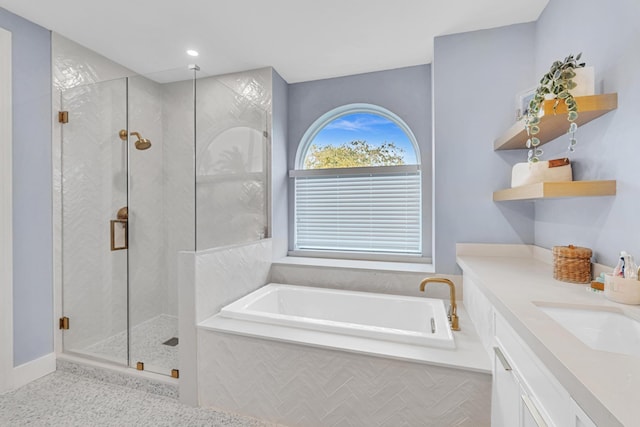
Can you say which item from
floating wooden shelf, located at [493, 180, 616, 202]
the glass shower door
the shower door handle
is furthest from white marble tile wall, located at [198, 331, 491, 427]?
the shower door handle

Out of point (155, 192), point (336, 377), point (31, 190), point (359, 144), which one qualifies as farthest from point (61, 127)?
point (336, 377)

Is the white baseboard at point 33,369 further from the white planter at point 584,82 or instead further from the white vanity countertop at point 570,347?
the white planter at point 584,82

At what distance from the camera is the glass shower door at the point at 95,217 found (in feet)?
7.32

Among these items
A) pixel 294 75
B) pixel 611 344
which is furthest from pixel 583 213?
pixel 294 75

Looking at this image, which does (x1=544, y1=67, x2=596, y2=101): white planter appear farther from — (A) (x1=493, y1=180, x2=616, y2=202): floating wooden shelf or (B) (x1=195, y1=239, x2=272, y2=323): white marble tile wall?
(B) (x1=195, y1=239, x2=272, y2=323): white marble tile wall

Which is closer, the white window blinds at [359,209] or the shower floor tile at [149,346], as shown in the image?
the shower floor tile at [149,346]

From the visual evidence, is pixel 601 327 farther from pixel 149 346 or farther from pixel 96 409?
pixel 149 346

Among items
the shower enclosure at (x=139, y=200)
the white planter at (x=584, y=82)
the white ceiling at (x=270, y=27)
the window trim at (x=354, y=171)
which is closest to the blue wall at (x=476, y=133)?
the white ceiling at (x=270, y=27)

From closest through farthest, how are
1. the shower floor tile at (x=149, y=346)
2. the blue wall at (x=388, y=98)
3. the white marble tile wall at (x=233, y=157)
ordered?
the shower floor tile at (x=149, y=346)
the white marble tile wall at (x=233, y=157)
the blue wall at (x=388, y=98)

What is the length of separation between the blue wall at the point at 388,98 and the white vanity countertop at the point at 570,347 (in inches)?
52.9

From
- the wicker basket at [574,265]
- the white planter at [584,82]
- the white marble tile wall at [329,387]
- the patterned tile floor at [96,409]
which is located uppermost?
the white planter at [584,82]

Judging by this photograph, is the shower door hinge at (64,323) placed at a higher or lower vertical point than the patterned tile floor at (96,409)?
higher

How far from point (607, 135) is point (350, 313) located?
185cm

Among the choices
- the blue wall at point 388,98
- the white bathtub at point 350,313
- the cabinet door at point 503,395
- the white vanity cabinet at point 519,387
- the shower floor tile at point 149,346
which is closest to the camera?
the white vanity cabinet at point 519,387
